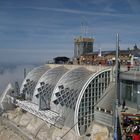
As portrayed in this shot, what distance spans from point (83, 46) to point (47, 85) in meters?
17.2

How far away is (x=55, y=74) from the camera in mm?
45469

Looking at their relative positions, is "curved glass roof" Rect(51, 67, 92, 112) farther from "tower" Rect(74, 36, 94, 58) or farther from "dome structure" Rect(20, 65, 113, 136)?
"tower" Rect(74, 36, 94, 58)

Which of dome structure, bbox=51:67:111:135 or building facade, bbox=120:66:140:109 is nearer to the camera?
building facade, bbox=120:66:140:109

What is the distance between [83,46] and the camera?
5959 centimetres

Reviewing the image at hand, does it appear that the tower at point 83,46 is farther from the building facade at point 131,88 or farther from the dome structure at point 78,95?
the building facade at point 131,88

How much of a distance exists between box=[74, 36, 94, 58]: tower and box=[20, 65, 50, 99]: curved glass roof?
28.3ft

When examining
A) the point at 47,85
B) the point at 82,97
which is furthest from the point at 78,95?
the point at 47,85

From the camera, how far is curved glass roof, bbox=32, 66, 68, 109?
42531mm

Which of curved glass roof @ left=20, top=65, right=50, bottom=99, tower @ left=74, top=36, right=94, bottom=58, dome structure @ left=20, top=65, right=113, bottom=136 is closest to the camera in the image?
dome structure @ left=20, top=65, right=113, bottom=136

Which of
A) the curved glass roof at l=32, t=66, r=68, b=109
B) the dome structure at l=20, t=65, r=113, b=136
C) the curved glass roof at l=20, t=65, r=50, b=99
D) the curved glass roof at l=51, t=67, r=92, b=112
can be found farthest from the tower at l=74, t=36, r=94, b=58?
the curved glass roof at l=51, t=67, r=92, b=112

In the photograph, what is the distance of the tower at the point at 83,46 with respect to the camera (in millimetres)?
58469

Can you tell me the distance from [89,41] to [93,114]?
25.6 meters

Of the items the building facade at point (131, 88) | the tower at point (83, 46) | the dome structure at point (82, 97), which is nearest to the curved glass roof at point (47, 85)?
the dome structure at point (82, 97)

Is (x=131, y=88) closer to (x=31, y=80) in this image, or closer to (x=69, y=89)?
(x=69, y=89)
